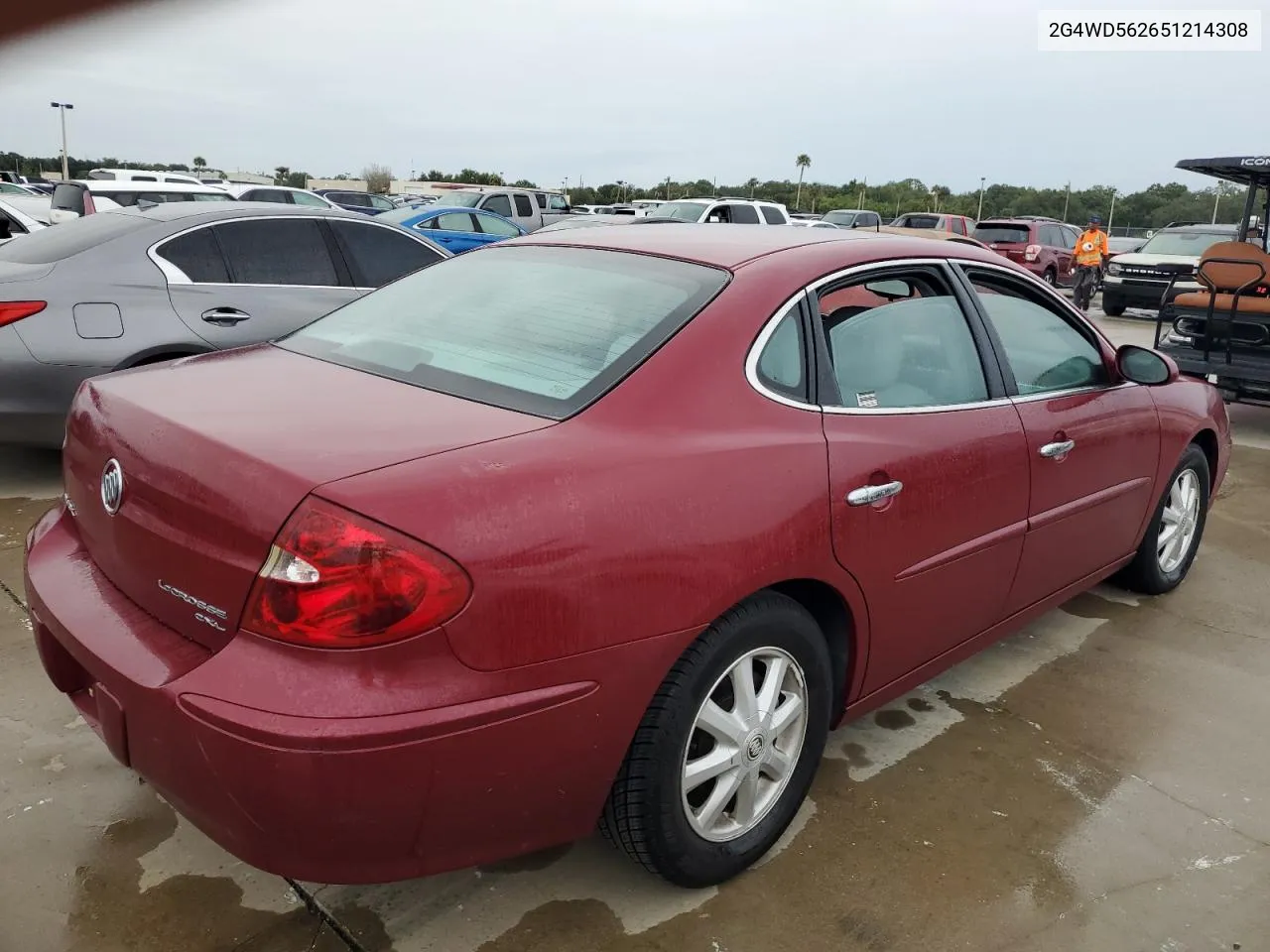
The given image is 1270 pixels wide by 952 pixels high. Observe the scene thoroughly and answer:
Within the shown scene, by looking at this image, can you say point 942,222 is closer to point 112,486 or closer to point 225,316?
point 225,316

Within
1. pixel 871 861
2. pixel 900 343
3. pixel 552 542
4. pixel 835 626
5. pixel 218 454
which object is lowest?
pixel 871 861

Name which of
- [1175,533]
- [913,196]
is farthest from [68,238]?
[913,196]

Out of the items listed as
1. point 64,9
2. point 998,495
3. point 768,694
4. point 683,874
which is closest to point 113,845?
point 683,874

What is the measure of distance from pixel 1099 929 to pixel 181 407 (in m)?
2.34

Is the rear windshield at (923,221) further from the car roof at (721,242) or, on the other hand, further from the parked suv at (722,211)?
the car roof at (721,242)

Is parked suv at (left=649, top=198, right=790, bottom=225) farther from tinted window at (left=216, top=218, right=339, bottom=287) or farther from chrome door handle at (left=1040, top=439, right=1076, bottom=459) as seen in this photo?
chrome door handle at (left=1040, top=439, right=1076, bottom=459)

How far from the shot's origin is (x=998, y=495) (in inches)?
113

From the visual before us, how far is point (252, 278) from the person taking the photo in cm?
527

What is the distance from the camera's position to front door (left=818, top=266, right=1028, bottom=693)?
2.45 m

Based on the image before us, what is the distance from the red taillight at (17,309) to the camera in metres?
4.49

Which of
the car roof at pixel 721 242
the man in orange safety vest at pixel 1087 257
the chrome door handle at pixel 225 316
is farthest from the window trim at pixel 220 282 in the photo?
the man in orange safety vest at pixel 1087 257

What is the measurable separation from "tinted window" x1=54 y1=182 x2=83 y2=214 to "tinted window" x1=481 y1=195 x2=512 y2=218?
8.05 metres

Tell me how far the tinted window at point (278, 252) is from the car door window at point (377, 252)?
0.15m

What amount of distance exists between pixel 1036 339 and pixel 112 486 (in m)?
2.78
